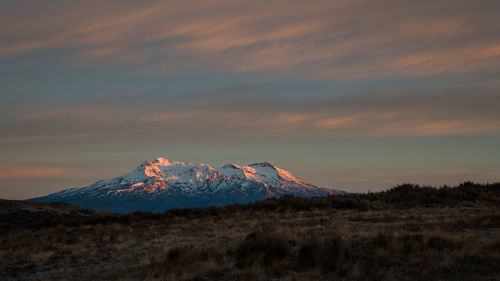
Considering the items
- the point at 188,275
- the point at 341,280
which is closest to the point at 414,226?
the point at 341,280

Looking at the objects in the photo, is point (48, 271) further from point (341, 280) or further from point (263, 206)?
point (263, 206)

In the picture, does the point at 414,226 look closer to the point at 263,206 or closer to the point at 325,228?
the point at 325,228

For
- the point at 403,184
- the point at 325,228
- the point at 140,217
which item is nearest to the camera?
the point at 325,228

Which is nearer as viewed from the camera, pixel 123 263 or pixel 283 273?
pixel 283 273

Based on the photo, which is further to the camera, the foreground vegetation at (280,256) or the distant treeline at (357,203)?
the distant treeline at (357,203)

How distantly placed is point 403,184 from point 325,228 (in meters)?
20.3

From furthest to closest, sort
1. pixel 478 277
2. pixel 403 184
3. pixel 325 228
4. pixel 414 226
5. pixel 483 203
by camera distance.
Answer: pixel 403 184 < pixel 483 203 < pixel 325 228 < pixel 414 226 < pixel 478 277

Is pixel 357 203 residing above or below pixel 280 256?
above

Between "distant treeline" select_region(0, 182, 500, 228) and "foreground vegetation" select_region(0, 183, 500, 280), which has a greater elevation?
"distant treeline" select_region(0, 182, 500, 228)

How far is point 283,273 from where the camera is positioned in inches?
428

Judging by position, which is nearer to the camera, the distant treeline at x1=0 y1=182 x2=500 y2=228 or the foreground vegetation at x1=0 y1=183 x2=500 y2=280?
the foreground vegetation at x1=0 y1=183 x2=500 y2=280

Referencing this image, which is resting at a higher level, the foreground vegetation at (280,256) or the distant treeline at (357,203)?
the distant treeline at (357,203)

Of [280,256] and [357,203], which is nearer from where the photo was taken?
[280,256]

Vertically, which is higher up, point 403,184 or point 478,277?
point 403,184
